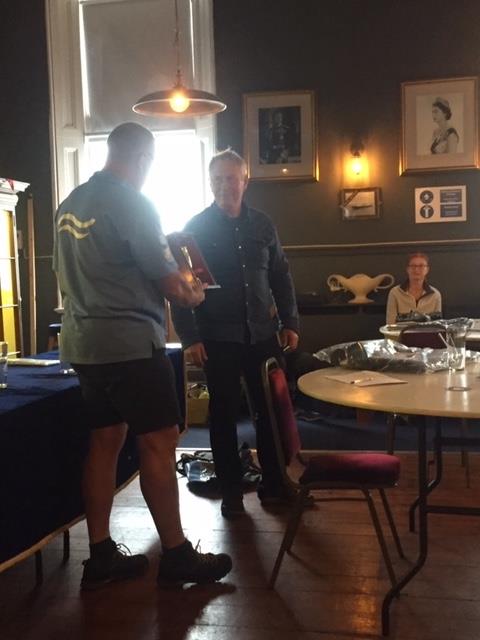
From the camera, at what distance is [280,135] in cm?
554

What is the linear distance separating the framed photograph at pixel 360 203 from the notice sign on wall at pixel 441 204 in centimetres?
31

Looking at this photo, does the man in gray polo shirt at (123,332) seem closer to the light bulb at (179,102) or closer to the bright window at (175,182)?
the light bulb at (179,102)

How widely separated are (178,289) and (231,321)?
745mm

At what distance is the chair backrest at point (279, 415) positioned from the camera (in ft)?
7.23

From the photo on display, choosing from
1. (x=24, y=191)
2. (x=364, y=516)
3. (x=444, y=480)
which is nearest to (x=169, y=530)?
(x=364, y=516)

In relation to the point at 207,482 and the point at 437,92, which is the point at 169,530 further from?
the point at 437,92

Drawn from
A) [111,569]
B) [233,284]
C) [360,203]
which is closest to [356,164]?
[360,203]

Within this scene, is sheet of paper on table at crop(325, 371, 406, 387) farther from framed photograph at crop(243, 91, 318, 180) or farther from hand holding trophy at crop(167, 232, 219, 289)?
framed photograph at crop(243, 91, 318, 180)

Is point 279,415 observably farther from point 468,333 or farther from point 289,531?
point 468,333

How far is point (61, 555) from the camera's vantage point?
2.61m


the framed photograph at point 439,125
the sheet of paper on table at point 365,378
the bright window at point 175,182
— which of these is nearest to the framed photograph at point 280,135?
the bright window at point 175,182

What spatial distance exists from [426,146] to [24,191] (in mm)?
3282

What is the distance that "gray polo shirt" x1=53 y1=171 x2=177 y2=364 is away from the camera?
2150 millimetres

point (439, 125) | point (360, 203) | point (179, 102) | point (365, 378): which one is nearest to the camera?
point (365, 378)
